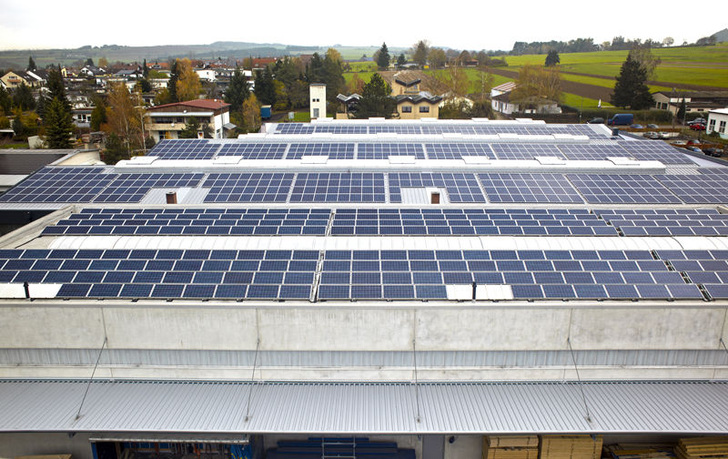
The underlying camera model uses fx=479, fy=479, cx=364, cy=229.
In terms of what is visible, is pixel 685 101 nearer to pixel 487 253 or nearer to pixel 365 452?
pixel 487 253

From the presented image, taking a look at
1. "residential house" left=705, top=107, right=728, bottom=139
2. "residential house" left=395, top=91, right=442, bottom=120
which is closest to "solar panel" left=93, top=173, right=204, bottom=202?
"residential house" left=395, top=91, right=442, bottom=120

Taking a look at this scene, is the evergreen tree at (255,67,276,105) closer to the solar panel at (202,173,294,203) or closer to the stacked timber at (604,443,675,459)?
the solar panel at (202,173,294,203)

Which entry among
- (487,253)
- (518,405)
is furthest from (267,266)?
(518,405)

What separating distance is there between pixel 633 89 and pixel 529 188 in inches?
2498

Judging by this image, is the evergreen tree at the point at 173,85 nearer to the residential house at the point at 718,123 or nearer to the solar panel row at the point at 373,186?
the solar panel row at the point at 373,186

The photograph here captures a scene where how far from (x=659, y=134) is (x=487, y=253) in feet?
185

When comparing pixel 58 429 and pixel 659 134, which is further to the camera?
pixel 659 134

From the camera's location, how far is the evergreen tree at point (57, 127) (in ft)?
191

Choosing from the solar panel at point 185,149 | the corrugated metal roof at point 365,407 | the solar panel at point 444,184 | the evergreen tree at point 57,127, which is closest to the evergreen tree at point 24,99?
the evergreen tree at point 57,127

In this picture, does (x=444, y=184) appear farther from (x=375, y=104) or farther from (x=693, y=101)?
(x=693, y=101)

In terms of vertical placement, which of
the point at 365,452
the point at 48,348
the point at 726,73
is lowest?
the point at 365,452

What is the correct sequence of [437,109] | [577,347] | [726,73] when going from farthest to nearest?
[726,73]
[437,109]
[577,347]

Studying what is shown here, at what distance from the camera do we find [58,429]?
49.2ft

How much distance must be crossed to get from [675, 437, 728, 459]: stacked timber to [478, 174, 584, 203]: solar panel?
15.4 meters
